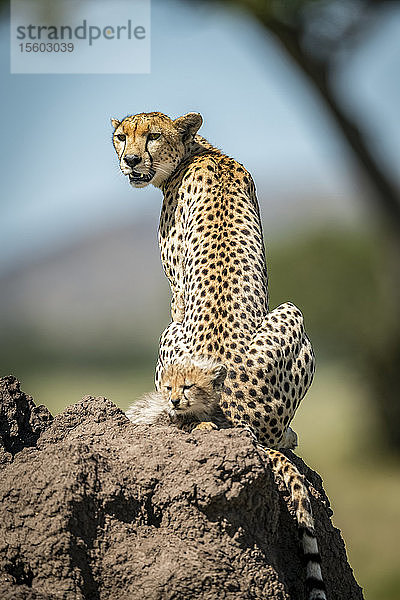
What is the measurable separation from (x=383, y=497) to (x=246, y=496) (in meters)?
8.09

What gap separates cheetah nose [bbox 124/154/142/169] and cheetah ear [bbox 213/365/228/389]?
1.23 m

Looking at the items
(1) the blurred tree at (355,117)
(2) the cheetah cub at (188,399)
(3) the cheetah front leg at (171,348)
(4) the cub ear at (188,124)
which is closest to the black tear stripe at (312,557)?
(2) the cheetah cub at (188,399)

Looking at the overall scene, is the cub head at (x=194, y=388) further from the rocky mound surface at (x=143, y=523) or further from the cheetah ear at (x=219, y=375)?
the rocky mound surface at (x=143, y=523)

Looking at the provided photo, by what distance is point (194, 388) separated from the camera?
3.41m

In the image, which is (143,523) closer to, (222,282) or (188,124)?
(222,282)

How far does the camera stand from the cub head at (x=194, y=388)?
134 inches

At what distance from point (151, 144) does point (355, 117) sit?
693 cm

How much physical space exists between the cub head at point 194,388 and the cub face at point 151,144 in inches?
46.0

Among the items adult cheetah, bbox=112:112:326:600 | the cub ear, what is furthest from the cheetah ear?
the cub ear

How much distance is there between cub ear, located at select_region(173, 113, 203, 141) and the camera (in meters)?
4.38

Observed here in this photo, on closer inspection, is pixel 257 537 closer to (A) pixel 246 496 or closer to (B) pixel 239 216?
(A) pixel 246 496

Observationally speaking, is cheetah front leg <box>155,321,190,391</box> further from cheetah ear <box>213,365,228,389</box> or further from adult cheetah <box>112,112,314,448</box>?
cheetah ear <box>213,365,228,389</box>

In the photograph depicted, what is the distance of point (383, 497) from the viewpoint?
421 inches

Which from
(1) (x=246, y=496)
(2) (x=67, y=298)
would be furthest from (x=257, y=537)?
(2) (x=67, y=298)
